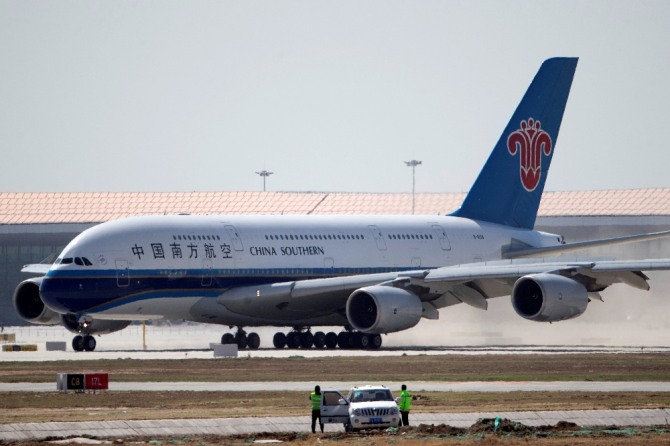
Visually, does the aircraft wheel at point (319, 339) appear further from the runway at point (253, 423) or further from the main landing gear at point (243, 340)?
the runway at point (253, 423)

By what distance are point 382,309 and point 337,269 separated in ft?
23.8

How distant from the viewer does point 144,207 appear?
108 metres

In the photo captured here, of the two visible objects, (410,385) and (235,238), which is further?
(235,238)

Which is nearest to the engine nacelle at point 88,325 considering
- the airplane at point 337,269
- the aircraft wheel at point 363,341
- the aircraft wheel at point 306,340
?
the airplane at point 337,269

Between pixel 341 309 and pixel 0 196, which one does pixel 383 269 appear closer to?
pixel 341 309

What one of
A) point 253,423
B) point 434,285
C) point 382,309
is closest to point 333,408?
point 253,423

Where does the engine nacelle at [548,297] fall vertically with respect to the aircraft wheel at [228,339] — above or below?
above

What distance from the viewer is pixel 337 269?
6162 cm

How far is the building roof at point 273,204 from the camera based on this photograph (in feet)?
335

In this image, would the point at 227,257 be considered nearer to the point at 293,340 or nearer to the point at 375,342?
the point at 293,340

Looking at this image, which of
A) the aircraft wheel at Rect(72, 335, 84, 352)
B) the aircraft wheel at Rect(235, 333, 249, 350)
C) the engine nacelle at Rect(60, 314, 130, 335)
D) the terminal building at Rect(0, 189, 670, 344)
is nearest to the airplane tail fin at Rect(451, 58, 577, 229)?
the aircraft wheel at Rect(235, 333, 249, 350)

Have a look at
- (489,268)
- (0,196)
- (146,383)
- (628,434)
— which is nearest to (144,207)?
(0,196)

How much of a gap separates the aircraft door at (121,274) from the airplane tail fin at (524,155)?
18.3m

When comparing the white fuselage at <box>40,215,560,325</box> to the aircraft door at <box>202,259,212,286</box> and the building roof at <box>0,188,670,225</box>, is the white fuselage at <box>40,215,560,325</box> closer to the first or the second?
the aircraft door at <box>202,259,212,286</box>
